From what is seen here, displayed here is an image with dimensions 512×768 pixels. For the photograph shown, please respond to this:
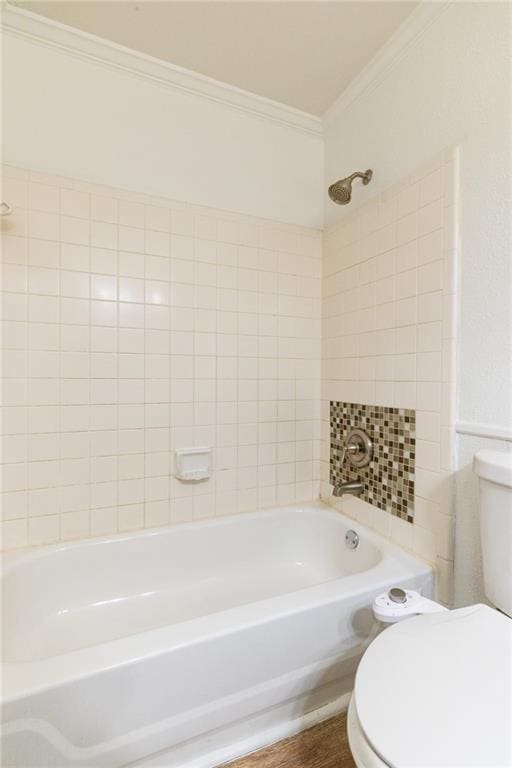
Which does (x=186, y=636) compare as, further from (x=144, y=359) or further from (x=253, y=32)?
(x=253, y=32)

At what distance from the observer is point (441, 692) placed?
2.21 ft

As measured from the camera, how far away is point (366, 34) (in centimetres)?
139

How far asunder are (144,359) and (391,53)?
1608 millimetres

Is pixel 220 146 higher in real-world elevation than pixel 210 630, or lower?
higher

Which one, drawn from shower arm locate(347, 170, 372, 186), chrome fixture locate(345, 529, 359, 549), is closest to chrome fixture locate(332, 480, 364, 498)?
chrome fixture locate(345, 529, 359, 549)

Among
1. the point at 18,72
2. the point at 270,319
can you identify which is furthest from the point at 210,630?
the point at 18,72

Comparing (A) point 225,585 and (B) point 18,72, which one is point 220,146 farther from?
(A) point 225,585

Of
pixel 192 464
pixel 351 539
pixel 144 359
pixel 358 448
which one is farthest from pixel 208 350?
pixel 351 539

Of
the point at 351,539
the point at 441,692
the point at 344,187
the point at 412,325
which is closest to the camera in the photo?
the point at 441,692

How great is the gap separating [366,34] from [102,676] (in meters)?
2.26

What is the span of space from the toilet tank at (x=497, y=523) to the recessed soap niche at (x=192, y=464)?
1103 mm

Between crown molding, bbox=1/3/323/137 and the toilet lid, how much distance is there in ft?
7.06

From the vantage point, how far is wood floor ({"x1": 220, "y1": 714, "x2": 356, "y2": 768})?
1.05m

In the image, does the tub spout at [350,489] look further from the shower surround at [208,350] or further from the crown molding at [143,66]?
the crown molding at [143,66]
